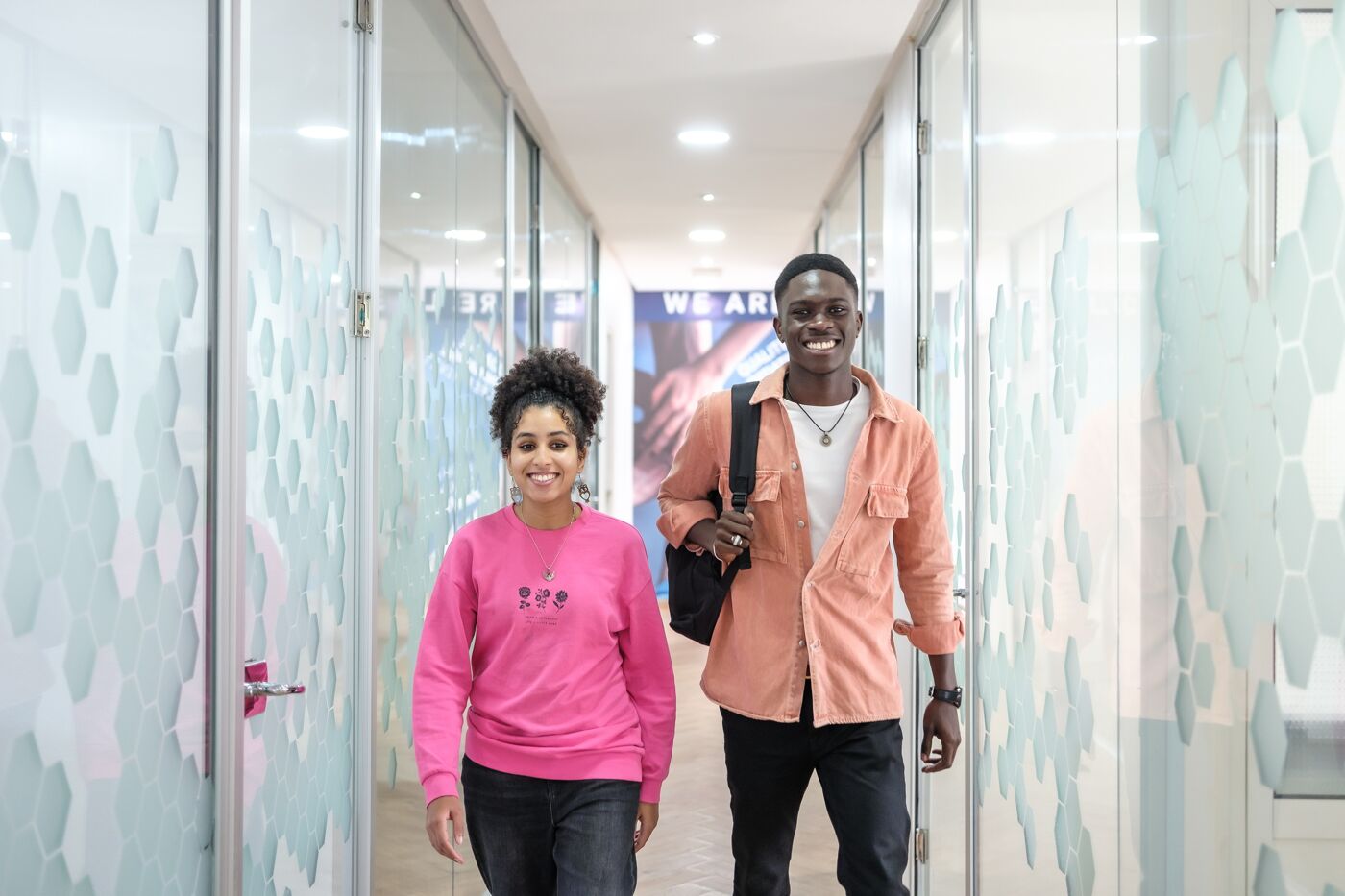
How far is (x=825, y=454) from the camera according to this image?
2078 mm

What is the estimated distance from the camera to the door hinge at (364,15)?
102 inches

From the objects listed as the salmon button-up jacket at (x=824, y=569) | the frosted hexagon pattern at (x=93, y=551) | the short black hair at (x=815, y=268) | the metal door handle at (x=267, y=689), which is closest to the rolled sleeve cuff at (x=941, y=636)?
the salmon button-up jacket at (x=824, y=569)

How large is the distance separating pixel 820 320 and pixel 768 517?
0.37 meters

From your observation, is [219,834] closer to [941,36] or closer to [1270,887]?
[1270,887]

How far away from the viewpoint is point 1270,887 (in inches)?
48.3

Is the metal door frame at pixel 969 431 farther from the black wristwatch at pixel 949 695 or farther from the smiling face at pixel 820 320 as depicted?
the smiling face at pixel 820 320

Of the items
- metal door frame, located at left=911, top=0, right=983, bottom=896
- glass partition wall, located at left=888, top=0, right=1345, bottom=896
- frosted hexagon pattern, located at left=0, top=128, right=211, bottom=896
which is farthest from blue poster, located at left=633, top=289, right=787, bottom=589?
frosted hexagon pattern, located at left=0, top=128, right=211, bottom=896

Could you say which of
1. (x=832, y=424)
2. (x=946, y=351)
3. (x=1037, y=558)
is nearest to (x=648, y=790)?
(x=832, y=424)

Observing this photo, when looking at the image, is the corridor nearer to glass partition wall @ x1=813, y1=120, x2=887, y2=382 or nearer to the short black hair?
the short black hair

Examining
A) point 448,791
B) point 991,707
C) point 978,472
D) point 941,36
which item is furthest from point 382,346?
point 941,36

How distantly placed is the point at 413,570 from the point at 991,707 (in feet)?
5.02

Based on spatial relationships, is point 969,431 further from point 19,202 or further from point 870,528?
point 19,202

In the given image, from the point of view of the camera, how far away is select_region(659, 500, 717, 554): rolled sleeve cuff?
6.91 feet

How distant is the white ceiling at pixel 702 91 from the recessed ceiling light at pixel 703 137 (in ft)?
0.19
